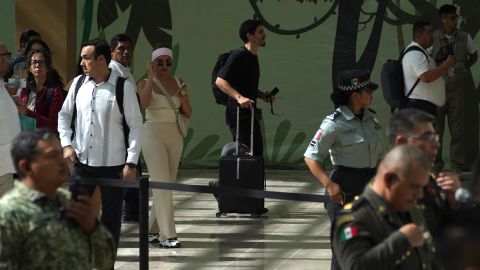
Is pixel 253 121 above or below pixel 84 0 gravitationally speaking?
below

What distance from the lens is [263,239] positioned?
487 inches

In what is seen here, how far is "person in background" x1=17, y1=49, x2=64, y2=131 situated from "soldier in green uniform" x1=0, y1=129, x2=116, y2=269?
17.4 feet

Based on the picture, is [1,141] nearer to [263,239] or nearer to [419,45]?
[263,239]

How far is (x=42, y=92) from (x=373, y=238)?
632 centimetres

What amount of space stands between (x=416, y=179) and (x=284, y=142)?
36.7ft

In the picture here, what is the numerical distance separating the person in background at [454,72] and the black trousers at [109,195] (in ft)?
20.7

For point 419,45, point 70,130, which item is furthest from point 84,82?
point 419,45

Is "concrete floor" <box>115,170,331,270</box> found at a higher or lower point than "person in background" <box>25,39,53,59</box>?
lower

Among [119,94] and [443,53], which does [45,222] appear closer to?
[119,94]

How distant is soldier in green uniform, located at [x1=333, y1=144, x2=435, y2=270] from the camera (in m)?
5.69

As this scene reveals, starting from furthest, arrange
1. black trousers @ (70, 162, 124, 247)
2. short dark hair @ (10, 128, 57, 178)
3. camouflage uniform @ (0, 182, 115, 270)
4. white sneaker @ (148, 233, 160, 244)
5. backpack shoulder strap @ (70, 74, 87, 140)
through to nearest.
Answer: white sneaker @ (148, 233, 160, 244) < backpack shoulder strap @ (70, 74, 87, 140) < black trousers @ (70, 162, 124, 247) < short dark hair @ (10, 128, 57, 178) < camouflage uniform @ (0, 182, 115, 270)

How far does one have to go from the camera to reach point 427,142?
22.2ft

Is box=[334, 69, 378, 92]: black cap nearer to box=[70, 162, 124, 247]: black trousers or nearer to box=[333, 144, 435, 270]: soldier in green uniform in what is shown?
box=[70, 162, 124, 247]: black trousers

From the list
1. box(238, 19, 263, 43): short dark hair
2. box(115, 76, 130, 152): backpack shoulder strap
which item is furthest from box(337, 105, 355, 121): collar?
box(238, 19, 263, 43): short dark hair
